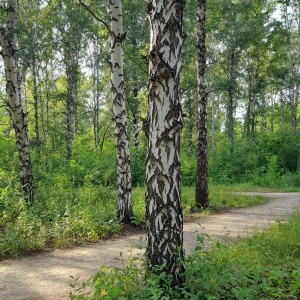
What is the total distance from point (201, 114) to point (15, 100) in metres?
5.33

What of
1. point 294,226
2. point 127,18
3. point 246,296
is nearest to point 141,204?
point 294,226

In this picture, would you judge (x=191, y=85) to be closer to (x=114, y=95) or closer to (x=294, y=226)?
(x=114, y=95)

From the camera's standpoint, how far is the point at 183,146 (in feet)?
109

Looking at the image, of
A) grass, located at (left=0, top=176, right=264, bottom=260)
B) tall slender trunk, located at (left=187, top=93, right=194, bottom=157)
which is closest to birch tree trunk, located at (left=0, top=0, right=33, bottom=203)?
grass, located at (left=0, top=176, right=264, bottom=260)

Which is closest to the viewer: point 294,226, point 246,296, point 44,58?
point 246,296

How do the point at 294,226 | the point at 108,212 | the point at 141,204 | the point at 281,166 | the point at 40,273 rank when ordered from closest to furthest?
1. the point at 40,273
2. the point at 294,226
3. the point at 108,212
4. the point at 141,204
5. the point at 281,166

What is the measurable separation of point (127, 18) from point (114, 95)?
1378 cm

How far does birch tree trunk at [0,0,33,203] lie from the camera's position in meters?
8.17

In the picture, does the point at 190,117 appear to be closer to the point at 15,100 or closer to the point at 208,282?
the point at 15,100

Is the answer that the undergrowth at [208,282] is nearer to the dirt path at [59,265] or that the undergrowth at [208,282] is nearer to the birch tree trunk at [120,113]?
the dirt path at [59,265]

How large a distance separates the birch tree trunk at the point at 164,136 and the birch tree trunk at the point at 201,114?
Answer: 630cm

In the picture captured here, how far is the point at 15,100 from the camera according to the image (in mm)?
8320

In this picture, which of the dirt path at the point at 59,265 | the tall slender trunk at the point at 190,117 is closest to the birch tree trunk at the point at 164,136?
the dirt path at the point at 59,265

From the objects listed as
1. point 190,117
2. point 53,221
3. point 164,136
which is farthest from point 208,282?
point 190,117
